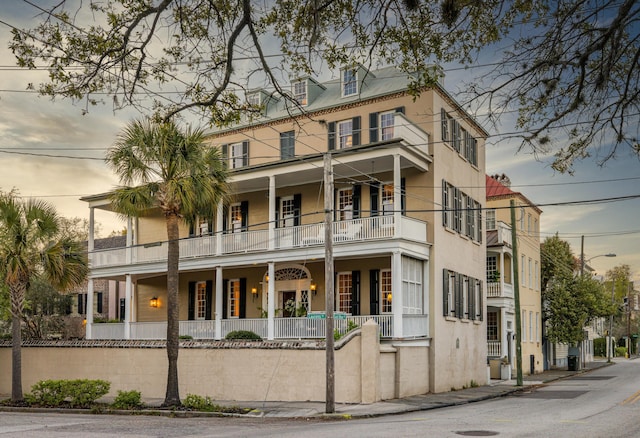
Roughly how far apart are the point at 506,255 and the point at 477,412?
2188 cm

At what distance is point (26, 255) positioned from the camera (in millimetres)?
24953

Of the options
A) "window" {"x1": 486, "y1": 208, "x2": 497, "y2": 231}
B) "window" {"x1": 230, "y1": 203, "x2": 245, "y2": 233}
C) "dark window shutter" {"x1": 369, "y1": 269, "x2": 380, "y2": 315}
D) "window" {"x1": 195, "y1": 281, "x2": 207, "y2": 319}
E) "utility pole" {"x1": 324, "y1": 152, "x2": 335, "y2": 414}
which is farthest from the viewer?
"window" {"x1": 486, "y1": 208, "x2": 497, "y2": 231}

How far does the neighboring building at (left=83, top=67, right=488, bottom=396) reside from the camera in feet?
85.2

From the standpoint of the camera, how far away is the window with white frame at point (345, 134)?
30031 mm

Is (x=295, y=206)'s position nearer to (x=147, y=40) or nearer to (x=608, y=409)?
(x=608, y=409)

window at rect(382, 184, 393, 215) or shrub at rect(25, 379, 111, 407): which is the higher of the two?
window at rect(382, 184, 393, 215)

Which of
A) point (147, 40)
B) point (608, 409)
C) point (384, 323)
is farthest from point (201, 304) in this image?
point (147, 40)

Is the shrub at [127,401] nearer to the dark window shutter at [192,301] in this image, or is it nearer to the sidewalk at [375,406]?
the sidewalk at [375,406]

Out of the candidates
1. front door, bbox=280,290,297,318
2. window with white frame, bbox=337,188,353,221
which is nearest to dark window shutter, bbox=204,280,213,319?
front door, bbox=280,290,297,318

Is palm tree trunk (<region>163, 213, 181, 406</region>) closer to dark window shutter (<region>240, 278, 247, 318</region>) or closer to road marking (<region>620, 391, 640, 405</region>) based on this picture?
dark window shutter (<region>240, 278, 247, 318</region>)

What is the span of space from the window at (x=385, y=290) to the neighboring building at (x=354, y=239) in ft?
0.12

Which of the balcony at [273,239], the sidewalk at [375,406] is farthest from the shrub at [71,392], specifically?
the balcony at [273,239]

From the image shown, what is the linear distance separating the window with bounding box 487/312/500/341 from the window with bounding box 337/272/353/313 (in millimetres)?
13695

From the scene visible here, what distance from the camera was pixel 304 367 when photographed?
2319cm
